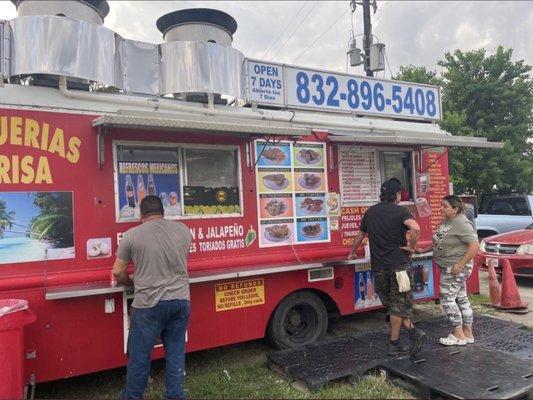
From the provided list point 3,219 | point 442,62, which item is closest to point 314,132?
point 3,219

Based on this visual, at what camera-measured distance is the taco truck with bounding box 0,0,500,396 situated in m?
3.91

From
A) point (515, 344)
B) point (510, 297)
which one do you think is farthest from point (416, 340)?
point (510, 297)

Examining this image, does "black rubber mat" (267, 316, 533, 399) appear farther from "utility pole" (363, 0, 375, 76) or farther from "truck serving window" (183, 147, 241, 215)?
"utility pole" (363, 0, 375, 76)

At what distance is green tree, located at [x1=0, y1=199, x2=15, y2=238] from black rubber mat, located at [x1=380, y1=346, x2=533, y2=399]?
140 inches

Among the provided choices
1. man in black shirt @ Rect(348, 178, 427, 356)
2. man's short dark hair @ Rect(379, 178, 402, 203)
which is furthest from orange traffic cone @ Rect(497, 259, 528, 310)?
man's short dark hair @ Rect(379, 178, 402, 203)

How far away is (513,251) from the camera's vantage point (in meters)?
9.10

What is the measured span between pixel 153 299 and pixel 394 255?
2477mm

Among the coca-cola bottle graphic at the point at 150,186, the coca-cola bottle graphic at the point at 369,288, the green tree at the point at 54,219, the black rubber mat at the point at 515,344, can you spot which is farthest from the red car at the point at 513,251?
the green tree at the point at 54,219

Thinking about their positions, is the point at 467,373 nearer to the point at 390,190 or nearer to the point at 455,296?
the point at 455,296

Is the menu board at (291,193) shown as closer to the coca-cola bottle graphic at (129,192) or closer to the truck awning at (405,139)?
the truck awning at (405,139)

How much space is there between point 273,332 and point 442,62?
1553 centimetres

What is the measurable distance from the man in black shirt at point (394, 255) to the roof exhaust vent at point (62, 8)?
132 inches

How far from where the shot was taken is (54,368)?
12.8ft

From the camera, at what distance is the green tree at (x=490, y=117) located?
15273 millimetres
